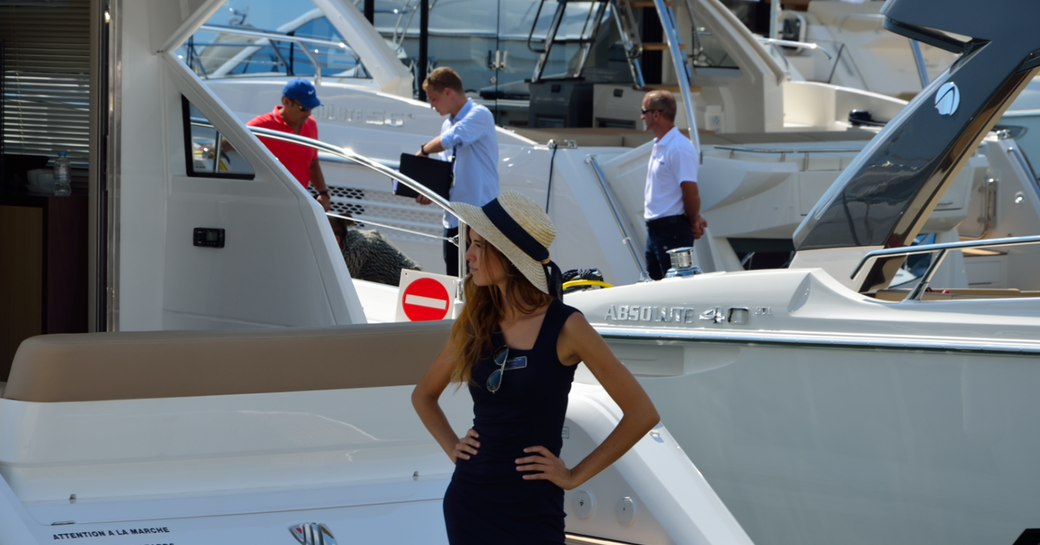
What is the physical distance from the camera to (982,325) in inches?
175

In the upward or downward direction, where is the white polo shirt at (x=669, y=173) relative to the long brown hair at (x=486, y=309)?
upward

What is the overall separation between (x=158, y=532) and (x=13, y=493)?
312mm

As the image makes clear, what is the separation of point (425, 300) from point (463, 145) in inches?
91.3

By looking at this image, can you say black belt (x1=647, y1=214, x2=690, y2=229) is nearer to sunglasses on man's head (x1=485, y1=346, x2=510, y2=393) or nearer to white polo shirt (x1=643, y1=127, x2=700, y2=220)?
white polo shirt (x1=643, y1=127, x2=700, y2=220)

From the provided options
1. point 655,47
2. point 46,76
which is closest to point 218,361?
point 46,76

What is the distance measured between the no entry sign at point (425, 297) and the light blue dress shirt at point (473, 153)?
212cm

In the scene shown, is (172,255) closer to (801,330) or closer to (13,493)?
(13,493)

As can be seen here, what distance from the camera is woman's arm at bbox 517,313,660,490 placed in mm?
2680

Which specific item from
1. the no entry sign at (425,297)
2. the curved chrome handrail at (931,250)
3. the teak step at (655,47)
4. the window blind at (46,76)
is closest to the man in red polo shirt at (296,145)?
the no entry sign at (425,297)

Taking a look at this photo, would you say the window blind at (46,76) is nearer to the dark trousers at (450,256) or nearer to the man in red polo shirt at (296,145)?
the man in red polo shirt at (296,145)

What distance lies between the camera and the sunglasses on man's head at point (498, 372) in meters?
2.69

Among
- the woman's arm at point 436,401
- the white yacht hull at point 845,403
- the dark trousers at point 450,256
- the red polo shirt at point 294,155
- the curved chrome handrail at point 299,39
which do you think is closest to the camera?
the woman's arm at point 436,401

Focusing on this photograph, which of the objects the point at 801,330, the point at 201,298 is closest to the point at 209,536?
the point at 201,298

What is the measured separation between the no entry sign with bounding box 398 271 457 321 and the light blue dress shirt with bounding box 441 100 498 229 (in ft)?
6.95
